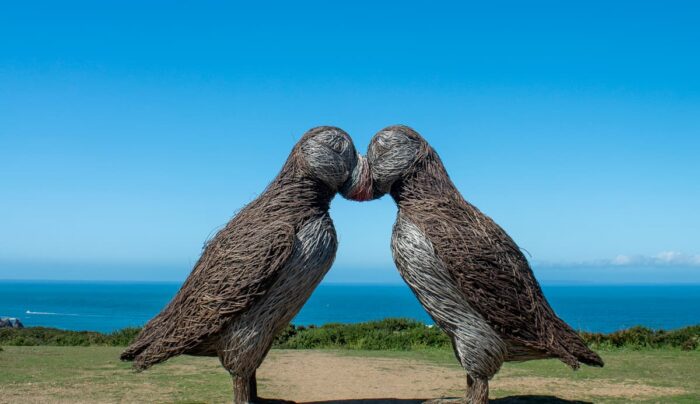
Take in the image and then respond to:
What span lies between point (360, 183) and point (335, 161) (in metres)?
0.40

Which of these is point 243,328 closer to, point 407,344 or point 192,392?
point 192,392

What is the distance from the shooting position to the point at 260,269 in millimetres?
6992

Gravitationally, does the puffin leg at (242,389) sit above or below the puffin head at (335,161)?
below

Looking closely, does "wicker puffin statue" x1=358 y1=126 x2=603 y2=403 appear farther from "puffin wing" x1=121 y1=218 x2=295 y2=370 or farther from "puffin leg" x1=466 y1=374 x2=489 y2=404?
"puffin wing" x1=121 y1=218 x2=295 y2=370

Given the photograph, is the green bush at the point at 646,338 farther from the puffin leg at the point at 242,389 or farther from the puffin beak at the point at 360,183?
the puffin leg at the point at 242,389

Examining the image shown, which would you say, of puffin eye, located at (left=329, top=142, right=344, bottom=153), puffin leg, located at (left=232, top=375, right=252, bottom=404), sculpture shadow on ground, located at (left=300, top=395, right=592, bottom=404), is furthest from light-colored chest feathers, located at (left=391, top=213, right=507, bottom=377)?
puffin leg, located at (left=232, top=375, right=252, bottom=404)

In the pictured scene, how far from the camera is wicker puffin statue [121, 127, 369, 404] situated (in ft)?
23.2

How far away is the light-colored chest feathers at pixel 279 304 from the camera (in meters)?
7.13

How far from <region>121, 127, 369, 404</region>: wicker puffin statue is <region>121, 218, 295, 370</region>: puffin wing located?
11 mm

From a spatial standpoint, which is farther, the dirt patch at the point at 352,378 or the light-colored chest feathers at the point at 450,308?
the dirt patch at the point at 352,378

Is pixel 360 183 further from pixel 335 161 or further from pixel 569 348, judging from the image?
pixel 569 348

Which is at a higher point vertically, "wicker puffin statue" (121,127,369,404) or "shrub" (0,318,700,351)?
"wicker puffin statue" (121,127,369,404)

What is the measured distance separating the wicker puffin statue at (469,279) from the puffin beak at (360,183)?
0.18 meters

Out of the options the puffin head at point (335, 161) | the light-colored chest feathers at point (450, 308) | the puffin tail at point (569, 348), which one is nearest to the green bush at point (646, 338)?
the puffin tail at point (569, 348)
